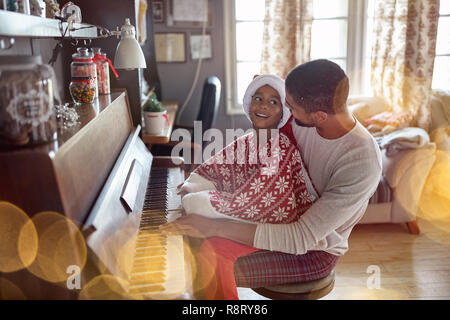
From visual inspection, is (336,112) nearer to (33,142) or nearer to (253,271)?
(253,271)

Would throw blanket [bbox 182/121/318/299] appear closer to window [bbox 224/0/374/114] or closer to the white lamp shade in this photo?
the white lamp shade

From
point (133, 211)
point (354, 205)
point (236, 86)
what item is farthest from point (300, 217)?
point (236, 86)

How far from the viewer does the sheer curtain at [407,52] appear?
12.4ft

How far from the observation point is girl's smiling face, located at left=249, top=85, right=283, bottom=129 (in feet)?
4.85

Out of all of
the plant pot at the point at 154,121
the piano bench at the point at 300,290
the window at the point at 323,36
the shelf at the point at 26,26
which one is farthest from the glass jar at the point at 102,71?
the window at the point at 323,36

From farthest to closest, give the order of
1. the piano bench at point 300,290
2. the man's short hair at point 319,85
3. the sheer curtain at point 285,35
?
the sheer curtain at point 285,35 → the piano bench at point 300,290 → the man's short hair at point 319,85

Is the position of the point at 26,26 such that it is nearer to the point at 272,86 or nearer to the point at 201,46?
the point at 272,86

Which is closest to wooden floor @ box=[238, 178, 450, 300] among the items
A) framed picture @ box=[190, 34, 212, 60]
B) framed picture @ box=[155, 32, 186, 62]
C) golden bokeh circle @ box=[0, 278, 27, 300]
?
golden bokeh circle @ box=[0, 278, 27, 300]

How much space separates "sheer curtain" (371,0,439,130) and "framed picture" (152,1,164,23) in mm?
2147

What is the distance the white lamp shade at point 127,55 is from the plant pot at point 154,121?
47.7 inches

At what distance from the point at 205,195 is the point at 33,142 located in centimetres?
56

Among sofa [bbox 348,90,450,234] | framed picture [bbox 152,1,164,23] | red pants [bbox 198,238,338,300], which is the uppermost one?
framed picture [bbox 152,1,164,23]

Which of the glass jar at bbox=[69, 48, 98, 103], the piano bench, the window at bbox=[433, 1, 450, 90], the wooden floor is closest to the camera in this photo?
the piano bench

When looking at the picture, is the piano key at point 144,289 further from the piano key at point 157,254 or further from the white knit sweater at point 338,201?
the white knit sweater at point 338,201
